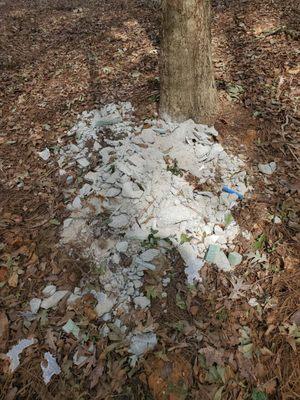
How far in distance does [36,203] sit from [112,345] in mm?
1632

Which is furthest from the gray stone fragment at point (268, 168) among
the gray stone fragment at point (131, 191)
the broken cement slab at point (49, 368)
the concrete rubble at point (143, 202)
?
the broken cement slab at point (49, 368)

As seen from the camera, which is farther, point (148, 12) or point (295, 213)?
point (148, 12)

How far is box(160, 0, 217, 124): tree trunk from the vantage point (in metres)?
3.12

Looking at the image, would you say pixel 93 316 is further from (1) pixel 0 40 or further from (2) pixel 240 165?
(1) pixel 0 40

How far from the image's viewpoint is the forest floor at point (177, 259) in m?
2.46

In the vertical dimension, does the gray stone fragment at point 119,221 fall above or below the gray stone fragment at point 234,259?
above

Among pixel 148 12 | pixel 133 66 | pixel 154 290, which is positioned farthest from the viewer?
pixel 148 12

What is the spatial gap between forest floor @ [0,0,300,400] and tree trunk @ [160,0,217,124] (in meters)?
0.28

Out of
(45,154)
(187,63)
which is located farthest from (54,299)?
(187,63)

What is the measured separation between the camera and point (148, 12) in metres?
6.38

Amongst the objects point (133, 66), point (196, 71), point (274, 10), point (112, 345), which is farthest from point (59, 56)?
point (112, 345)

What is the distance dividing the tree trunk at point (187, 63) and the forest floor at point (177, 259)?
276 mm

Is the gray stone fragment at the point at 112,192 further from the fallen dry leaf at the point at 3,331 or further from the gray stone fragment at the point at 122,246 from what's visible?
the fallen dry leaf at the point at 3,331

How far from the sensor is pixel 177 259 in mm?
2932
